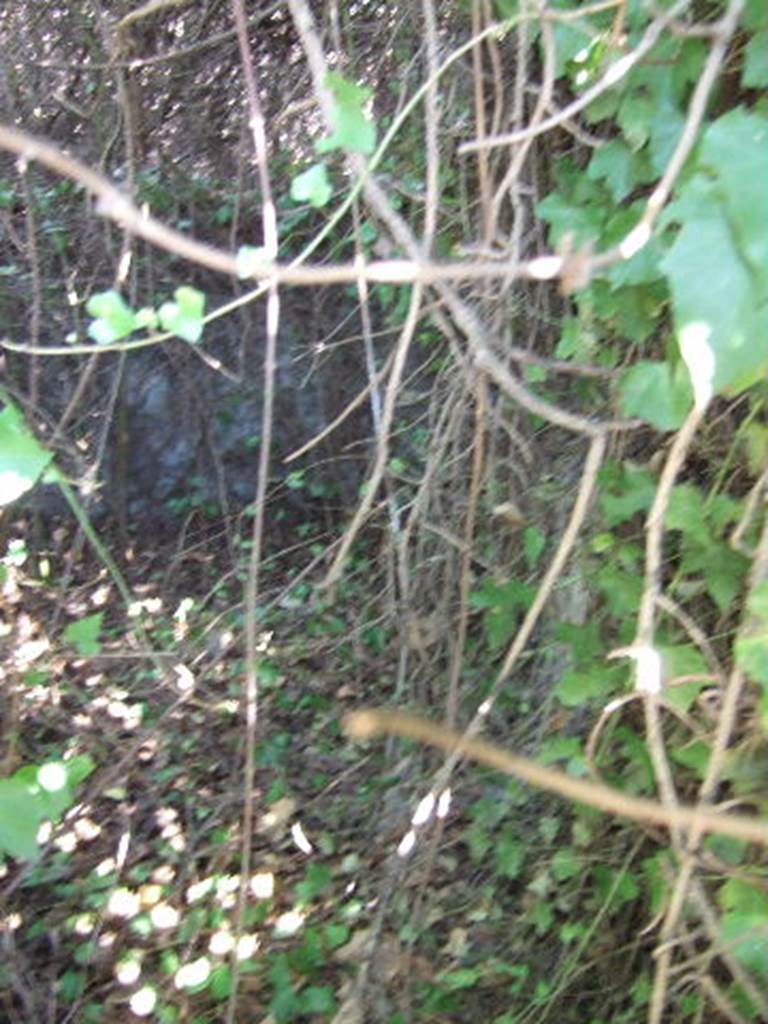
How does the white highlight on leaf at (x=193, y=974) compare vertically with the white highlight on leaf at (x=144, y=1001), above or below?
below

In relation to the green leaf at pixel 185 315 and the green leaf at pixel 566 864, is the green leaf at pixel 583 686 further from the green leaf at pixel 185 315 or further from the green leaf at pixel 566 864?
the green leaf at pixel 185 315

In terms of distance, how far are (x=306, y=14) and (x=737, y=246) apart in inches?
25.0

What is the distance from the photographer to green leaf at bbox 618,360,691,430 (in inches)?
56.6

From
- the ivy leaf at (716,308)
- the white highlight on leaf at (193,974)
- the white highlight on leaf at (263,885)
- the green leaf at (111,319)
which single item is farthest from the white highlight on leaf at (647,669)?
the white highlight on leaf at (263,885)

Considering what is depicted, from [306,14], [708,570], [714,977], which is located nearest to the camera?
Answer: [306,14]

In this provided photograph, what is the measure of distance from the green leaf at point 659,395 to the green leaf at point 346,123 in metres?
0.45

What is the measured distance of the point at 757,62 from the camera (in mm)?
1404

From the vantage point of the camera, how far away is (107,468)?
4.64 metres

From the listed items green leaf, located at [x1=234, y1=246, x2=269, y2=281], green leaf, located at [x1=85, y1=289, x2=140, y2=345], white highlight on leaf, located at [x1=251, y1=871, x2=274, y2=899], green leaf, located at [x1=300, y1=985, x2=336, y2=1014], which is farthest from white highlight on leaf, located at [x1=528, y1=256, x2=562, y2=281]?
white highlight on leaf, located at [x1=251, y1=871, x2=274, y2=899]

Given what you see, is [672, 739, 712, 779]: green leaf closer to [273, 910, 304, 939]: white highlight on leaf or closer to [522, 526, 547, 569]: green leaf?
[522, 526, 547, 569]: green leaf

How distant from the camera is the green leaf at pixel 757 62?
4.59 feet

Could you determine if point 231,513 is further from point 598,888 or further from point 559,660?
point 598,888

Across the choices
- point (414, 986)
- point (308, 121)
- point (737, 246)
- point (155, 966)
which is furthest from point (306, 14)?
point (308, 121)

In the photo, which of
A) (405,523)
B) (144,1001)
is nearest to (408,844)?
(144,1001)
